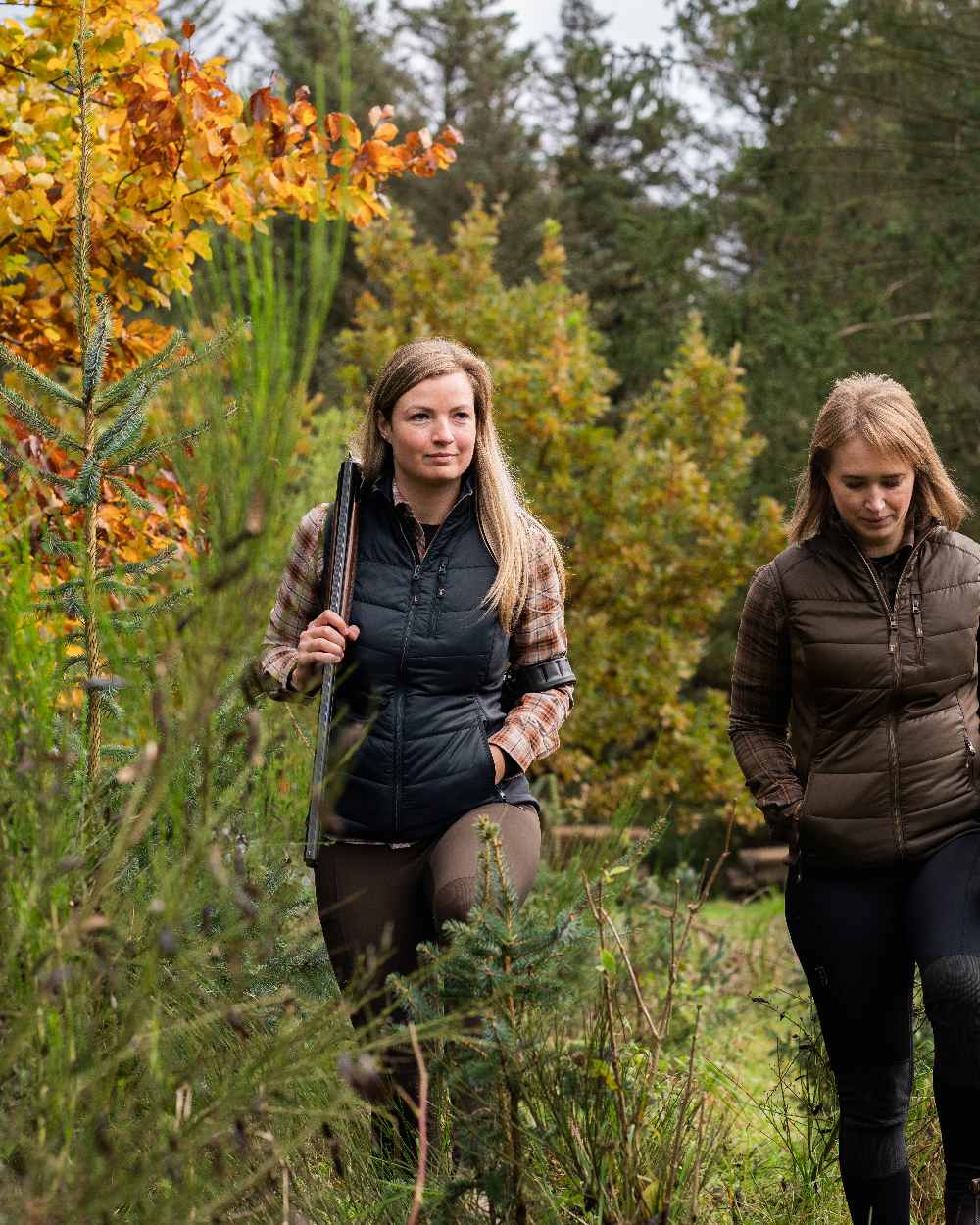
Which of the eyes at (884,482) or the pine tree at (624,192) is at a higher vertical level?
the pine tree at (624,192)

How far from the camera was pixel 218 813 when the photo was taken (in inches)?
59.9

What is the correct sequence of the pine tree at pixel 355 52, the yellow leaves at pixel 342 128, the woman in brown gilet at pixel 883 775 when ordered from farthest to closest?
1. the pine tree at pixel 355 52
2. the yellow leaves at pixel 342 128
3. the woman in brown gilet at pixel 883 775

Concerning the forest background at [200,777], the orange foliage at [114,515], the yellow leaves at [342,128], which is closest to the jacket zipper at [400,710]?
the forest background at [200,777]

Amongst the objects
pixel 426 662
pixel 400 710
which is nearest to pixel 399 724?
pixel 400 710

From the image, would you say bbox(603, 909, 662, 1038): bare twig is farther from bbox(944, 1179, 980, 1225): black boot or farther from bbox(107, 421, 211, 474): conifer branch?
bbox(107, 421, 211, 474): conifer branch

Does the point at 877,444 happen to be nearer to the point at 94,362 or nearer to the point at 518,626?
the point at 518,626

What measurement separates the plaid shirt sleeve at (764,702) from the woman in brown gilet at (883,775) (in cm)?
3

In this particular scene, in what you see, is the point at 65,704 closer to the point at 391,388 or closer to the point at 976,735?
the point at 391,388

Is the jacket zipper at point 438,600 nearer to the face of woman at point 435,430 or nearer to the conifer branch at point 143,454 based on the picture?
the face of woman at point 435,430

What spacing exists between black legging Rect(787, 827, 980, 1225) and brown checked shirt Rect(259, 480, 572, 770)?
66 centimetres

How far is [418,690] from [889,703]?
1.01m

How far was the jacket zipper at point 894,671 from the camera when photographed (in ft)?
9.55

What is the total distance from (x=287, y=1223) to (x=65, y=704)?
744 millimetres

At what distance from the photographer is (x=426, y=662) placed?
9.86 ft
